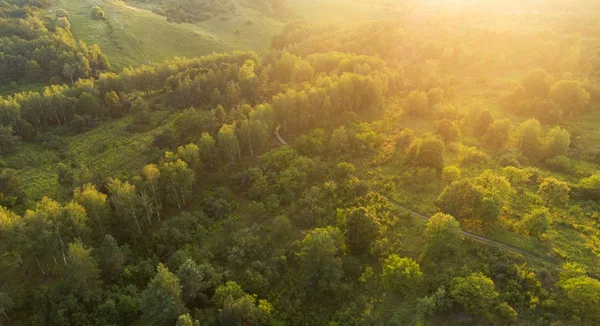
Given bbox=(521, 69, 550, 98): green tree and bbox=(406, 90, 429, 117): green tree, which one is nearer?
bbox=(406, 90, 429, 117): green tree

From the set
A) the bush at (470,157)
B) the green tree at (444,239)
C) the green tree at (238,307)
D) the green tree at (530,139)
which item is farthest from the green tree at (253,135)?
the green tree at (530,139)

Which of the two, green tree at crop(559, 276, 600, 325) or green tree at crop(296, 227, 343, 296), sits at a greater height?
green tree at crop(559, 276, 600, 325)

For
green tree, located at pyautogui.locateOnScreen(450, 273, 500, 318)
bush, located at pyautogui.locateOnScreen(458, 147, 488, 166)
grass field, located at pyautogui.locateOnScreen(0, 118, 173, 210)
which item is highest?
bush, located at pyautogui.locateOnScreen(458, 147, 488, 166)

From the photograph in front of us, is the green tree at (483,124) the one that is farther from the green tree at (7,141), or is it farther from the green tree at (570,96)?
the green tree at (7,141)

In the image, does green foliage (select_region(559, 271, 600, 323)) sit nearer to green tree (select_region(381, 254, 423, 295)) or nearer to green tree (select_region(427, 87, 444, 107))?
green tree (select_region(381, 254, 423, 295))

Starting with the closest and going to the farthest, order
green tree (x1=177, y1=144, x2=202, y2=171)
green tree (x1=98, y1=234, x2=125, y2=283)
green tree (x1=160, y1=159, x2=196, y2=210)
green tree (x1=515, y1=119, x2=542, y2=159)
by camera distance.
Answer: green tree (x1=98, y1=234, x2=125, y2=283) → green tree (x1=160, y1=159, x2=196, y2=210) → green tree (x1=177, y1=144, x2=202, y2=171) → green tree (x1=515, y1=119, x2=542, y2=159)

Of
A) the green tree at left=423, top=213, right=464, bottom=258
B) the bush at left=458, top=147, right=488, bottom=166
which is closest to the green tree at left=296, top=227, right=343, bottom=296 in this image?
the green tree at left=423, top=213, right=464, bottom=258

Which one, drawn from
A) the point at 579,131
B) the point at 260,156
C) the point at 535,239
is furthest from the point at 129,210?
the point at 579,131

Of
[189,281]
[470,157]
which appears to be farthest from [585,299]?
[189,281]
